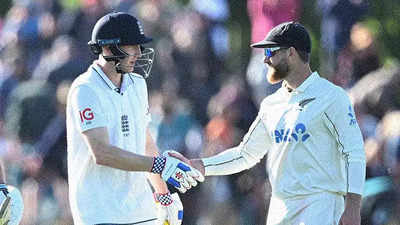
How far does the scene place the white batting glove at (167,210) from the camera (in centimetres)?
788

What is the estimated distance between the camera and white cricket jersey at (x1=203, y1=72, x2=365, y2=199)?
706cm

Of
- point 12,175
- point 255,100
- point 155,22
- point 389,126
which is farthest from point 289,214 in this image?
point 12,175

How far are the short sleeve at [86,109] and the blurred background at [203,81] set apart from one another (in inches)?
107

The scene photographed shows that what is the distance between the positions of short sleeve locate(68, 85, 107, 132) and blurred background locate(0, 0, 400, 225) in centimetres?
272

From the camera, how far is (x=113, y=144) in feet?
23.9

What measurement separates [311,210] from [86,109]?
1.60 metres

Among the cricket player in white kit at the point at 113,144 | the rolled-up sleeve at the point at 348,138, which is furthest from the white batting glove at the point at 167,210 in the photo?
the rolled-up sleeve at the point at 348,138

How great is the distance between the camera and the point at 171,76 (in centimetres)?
1141

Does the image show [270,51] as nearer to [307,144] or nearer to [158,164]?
[307,144]

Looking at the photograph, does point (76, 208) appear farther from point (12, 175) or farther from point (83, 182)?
point (12, 175)

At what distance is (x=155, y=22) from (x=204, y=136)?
5.17 ft

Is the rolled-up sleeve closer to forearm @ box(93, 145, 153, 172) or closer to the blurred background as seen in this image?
forearm @ box(93, 145, 153, 172)

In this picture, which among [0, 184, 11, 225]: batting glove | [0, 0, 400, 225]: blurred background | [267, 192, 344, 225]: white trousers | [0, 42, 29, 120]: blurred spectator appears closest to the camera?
[267, 192, 344, 225]: white trousers

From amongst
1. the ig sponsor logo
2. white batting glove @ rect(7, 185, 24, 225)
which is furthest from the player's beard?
white batting glove @ rect(7, 185, 24, 225)
